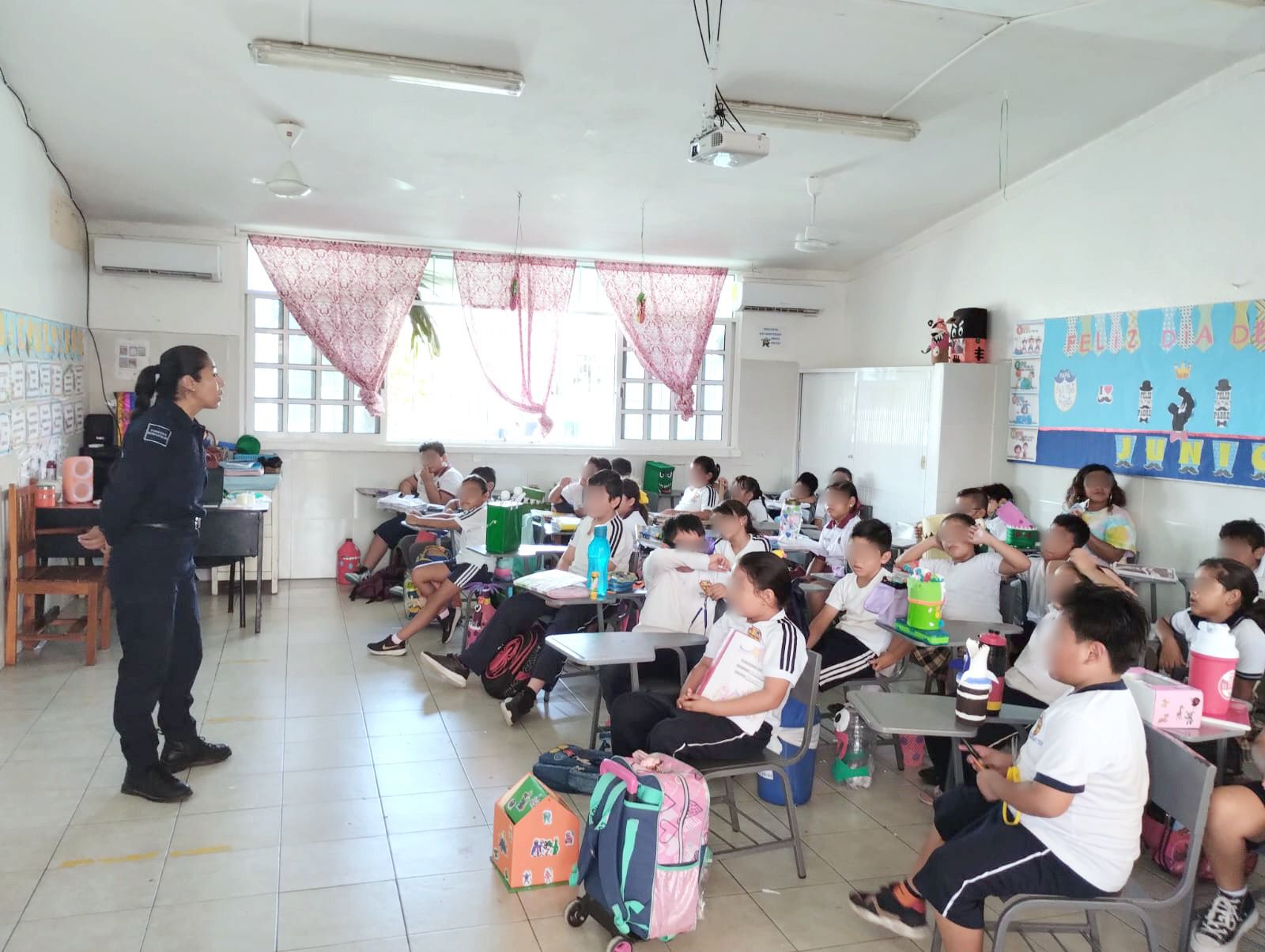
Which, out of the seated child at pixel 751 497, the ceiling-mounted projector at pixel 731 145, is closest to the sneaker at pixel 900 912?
the ceiling-mounted projector at pixel 731 145

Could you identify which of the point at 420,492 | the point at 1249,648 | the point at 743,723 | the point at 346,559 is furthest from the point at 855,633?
the point at 346,559

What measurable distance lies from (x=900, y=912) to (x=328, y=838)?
190cm

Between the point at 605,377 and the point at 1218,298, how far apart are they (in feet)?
15.9

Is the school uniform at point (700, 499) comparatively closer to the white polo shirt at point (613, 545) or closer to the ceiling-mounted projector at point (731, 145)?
the white polo shirt at point (613, 545)

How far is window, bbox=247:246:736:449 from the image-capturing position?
7.78 m

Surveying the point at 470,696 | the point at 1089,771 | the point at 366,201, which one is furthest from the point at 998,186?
the point at 1089,771

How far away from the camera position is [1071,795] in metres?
2.22

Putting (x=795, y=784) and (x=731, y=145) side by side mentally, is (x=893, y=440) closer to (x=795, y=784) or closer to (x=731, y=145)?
(x=731, y=145)

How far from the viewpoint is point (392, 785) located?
382 centimetres

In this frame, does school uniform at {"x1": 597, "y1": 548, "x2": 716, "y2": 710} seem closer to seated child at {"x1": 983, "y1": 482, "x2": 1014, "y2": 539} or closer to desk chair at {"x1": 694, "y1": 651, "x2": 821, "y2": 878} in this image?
desk chair at {"x1": 694, "y1": 651, "x2": 821, "y2": 878}

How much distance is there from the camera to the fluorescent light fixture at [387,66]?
4.51m

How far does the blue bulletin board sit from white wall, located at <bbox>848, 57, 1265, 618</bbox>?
0.09 metres

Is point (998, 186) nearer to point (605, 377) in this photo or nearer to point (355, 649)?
point (605, 377)

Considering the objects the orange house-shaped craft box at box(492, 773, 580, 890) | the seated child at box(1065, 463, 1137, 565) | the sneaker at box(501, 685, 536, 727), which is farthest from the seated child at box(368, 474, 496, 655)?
the seated child at box(1065, 463, 1137, 565)
